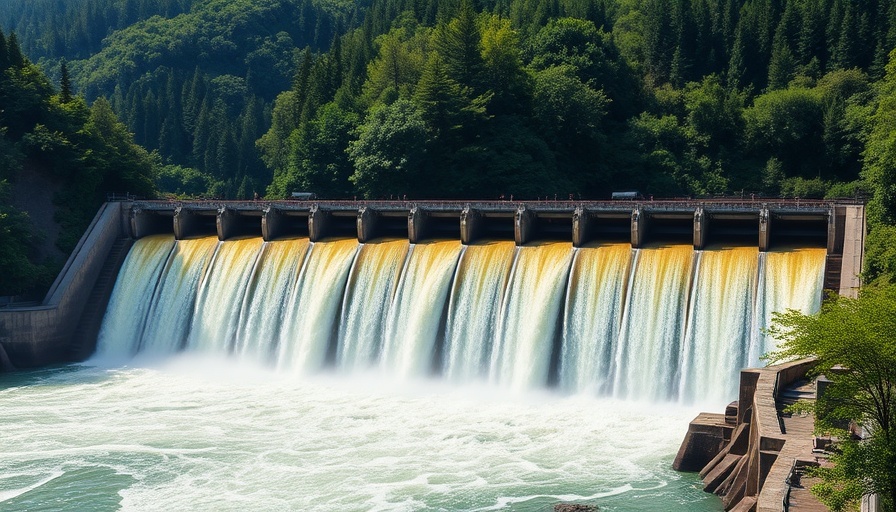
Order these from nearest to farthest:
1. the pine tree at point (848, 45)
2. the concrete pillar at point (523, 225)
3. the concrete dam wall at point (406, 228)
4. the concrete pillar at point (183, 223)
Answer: the concrete dam wall at point (406, 228) → the concrete pillar at point (523, 225) → the concrete pillar at point (183, 223) → the pine tree at point (848, 45)

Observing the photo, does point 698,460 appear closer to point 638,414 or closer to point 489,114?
point 638,414

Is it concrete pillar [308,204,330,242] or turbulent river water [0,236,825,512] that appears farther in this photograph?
concrete pillar [308,204,330,242]

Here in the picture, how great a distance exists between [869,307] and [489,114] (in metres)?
55.9

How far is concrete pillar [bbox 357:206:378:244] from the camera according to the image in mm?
56500

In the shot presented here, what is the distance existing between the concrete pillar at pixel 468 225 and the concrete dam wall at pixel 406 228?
0.06 meters

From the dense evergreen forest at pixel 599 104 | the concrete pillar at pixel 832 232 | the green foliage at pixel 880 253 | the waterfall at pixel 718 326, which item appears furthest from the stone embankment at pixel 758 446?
the dense evergreen forest at pixel 599 104

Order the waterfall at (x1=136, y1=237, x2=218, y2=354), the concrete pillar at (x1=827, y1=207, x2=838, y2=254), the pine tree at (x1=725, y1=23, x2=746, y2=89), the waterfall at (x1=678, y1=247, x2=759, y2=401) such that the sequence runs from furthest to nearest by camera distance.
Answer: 1. the pine tree at (x1=725, y1=23, x2=746, y2=89)
2. the waterfall at (x1=136, y1=237, x2=218, y2=354)
3. the concrete pillar at (x1=827, y1=207, x2=838, y2=254)
4. the waterfall at (x1=678, y1=247, x2=759, y2=401)

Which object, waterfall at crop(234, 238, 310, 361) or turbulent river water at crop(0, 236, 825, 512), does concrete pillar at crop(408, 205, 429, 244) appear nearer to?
turbulent river water at crop(0, 236, 825, 512)

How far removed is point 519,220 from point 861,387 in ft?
97.2

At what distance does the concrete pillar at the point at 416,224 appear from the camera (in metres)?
54.7

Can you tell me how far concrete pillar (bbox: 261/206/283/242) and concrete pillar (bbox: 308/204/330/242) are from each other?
2650mm

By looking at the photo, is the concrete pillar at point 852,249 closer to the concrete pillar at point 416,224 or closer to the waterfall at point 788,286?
the waterfall at point 788,286

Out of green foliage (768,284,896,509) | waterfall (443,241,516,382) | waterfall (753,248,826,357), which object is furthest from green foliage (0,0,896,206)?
green foliage (768,284,896,509)

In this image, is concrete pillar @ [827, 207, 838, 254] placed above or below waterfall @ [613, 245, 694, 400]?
above
